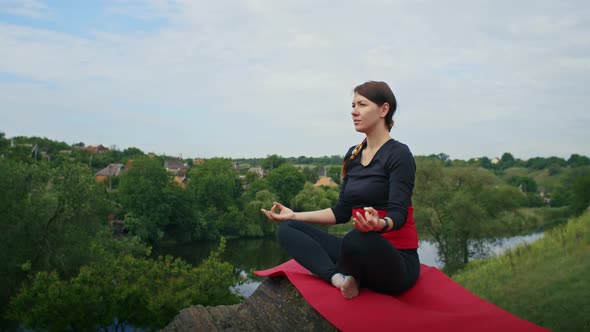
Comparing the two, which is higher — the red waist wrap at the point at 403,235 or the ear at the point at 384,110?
the ear at the point at 384,110

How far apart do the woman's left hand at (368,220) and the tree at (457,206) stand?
899 inches

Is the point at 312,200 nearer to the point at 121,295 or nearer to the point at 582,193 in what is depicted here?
the point at 582,193

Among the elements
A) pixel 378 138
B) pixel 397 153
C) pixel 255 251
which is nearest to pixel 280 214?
pixel 378 138

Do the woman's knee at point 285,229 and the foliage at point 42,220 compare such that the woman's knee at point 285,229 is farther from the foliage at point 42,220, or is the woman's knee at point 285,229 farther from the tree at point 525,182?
the tree at point 525,182

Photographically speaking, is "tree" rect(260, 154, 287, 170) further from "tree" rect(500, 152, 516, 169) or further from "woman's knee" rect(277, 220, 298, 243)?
"woman's knee" rect(277, 220, 298, 243)

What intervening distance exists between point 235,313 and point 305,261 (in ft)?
2.71

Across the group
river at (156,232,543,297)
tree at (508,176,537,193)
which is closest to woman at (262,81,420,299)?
river at (156,232,543,297)

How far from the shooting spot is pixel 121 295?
30.3ft

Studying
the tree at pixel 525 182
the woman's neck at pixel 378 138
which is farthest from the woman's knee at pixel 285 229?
the tree at pixel 525 182

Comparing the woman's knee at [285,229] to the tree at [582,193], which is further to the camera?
the tree at [582,193]

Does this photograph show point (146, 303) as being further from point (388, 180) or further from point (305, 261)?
point (388, 180)

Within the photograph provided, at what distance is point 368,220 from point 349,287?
67 centimetres

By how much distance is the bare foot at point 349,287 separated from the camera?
3.29 meters

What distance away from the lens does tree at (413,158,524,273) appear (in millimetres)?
25156
